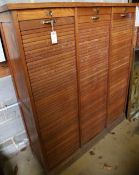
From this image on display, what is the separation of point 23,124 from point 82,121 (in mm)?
675

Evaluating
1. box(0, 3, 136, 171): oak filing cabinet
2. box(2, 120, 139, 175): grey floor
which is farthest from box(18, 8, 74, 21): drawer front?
box(2, 120, 139, 175): grey floor

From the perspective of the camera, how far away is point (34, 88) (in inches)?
42.5

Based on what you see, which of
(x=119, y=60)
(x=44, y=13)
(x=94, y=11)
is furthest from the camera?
(x=119, y=60)

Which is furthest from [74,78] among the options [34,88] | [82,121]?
[82,121]

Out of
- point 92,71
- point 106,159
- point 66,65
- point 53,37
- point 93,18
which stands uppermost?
point 93,18

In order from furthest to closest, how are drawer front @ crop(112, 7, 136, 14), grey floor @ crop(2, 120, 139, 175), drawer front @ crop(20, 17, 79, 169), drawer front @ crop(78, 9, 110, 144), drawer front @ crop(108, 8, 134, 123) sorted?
grey floor @ crop(2, 120, 139, 175)
drawer front @ crop(108, 8, 134, 123)
drawer front @ crop(112, 7, 136, 14)
drawer front @ crop(78, 9, 110, 144)
drawer front @ crop(20, 17, 79, 169)

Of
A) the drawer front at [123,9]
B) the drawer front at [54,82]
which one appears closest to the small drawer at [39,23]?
the drawer front at [54,82]

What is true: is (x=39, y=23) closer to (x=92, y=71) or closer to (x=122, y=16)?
(x=92, y=71)

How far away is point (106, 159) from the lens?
1.74m

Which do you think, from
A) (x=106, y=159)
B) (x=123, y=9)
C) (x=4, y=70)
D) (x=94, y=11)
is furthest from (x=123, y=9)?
(x=106, y=159)

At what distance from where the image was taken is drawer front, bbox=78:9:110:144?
1257 mm

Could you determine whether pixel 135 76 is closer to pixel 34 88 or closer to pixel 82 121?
pixel 82 121

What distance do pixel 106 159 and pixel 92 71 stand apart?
1003 mm

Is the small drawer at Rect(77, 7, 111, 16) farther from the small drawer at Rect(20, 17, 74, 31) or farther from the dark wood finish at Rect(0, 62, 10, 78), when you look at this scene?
the dark wood finish at Rect(0, 62, 10, 78)
